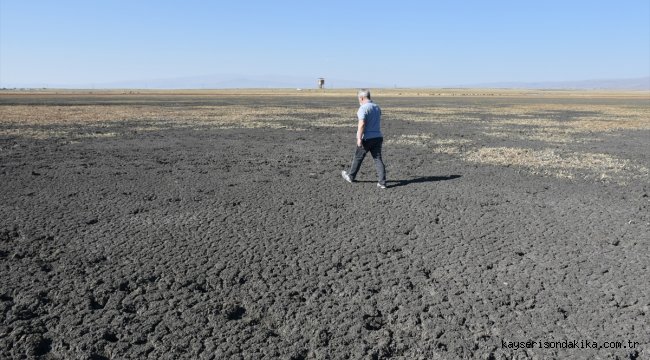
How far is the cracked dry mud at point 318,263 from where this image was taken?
137 inches

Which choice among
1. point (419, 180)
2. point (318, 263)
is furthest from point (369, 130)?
point (318, 263)

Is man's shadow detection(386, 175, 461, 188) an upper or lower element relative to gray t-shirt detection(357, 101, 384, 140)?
lower

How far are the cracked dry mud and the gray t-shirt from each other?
1.00 m

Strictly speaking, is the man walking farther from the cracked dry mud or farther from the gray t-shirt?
the cracked dry mud

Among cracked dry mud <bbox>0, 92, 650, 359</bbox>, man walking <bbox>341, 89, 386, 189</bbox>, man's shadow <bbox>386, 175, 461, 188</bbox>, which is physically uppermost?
man walking <bbox>341, 89, 386, 189</bbox>

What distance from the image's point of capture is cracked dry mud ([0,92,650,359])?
3.49 m

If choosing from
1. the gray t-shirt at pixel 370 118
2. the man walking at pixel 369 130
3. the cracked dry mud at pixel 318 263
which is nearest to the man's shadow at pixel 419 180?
the cracked dry mud at pixel 318 263

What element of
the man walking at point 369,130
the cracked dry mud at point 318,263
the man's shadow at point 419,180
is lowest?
the cracked dry mud at point 318,263

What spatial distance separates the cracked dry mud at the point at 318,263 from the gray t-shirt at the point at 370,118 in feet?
3.28

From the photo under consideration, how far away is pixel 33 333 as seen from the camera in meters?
3.48

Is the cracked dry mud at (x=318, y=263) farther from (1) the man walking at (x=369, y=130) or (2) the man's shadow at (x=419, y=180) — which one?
(1) the man walking at (x=369, y=130)

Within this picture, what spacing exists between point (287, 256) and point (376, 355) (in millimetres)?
1932

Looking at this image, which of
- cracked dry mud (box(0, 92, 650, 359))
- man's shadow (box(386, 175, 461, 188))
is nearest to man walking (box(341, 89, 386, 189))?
man's shadow (box(386, 175, 461, 188))

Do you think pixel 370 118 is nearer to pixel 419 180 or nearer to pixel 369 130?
pixel 369 130
